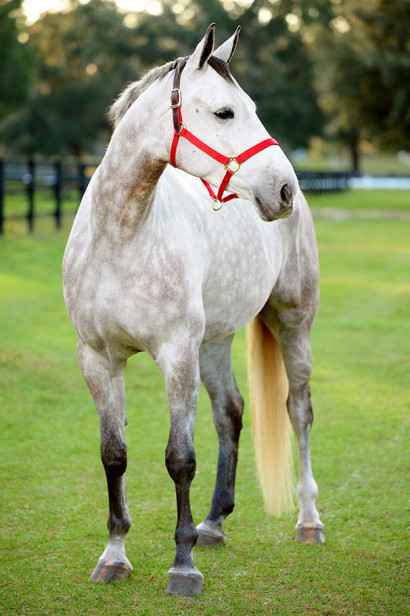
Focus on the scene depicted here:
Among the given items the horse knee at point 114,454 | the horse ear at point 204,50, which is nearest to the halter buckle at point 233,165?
the horse ear at point 204,50

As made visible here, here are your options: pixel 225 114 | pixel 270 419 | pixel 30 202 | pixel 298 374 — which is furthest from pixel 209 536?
pixel 30 202

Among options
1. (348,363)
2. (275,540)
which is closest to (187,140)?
(275,540)

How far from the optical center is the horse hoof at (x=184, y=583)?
4.09m

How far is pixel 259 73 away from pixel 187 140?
52.8 metres

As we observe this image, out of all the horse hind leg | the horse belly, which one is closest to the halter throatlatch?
the horse belly

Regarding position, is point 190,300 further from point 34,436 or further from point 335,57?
point 335,57

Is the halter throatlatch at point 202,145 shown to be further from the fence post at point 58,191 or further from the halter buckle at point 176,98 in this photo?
the fence post at point 58,191

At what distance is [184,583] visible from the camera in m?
4.10

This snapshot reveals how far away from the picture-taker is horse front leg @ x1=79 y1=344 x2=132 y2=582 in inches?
168

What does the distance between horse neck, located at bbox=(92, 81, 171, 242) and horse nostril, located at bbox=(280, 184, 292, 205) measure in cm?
55

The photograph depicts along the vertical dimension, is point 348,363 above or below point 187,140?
below

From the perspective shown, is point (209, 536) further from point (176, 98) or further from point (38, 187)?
point (38, 187)

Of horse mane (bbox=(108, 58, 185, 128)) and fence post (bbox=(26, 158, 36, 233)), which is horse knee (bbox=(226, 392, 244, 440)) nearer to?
horse mane (bbox=(108, 58, 185, 128))

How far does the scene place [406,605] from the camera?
158 inches
